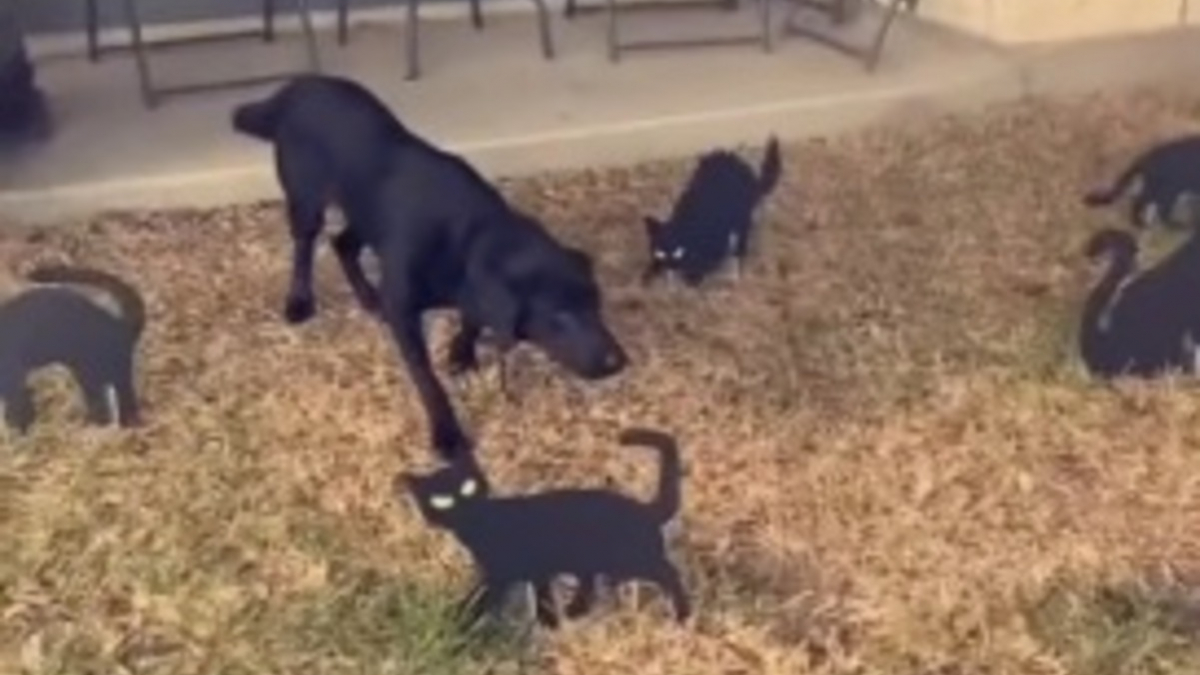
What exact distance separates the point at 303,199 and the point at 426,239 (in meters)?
0.21

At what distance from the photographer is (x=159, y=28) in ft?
10.1

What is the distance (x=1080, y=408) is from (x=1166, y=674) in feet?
1.29

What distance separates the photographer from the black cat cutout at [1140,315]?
2.24 meters

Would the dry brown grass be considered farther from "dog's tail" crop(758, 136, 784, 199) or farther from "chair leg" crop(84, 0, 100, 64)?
"chair leg" crop(84, 0, 100, 64)

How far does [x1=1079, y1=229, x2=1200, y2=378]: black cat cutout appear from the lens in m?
2.24

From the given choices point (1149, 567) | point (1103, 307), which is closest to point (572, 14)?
point (1103, 307)

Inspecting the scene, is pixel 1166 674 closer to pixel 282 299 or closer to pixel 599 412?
pixel 599 412

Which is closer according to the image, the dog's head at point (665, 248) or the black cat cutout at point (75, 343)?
the black cat cutout at point (75, 343)

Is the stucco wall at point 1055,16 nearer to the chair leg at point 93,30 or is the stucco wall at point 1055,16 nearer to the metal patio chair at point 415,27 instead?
the metal patio chair at point 415,27

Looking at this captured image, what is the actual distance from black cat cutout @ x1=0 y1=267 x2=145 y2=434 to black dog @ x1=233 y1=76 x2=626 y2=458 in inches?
8.1

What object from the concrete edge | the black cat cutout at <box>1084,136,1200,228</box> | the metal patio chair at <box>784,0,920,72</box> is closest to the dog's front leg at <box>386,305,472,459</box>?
the concrete edge

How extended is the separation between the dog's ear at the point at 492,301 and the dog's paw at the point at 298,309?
39 centimetres

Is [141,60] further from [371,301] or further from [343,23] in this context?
[371,301]

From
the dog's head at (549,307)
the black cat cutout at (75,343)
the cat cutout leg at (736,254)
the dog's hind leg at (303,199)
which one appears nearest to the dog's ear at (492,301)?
the dog's head at (549,307)
